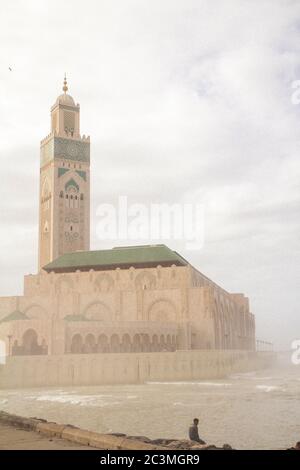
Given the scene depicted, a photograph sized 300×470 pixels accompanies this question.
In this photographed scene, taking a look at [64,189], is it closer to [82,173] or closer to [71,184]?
[71,184]

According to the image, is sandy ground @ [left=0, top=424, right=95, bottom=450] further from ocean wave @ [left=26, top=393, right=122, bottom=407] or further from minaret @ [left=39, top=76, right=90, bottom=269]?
minaret @ [left=39, top=76, right=90, bottom=269]

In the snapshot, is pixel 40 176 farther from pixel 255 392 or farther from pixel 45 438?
pixel 45 438

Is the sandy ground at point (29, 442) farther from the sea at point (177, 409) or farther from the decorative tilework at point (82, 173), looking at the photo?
the decorative tilework at point (82, 173)

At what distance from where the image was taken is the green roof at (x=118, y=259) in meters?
67.9

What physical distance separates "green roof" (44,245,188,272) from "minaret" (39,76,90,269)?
18.5 ft

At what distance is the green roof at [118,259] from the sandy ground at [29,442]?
187ft

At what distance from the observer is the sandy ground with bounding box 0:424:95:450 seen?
872 cm

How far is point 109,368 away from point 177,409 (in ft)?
60.1

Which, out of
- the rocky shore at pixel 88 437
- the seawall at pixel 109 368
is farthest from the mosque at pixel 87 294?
the rocky shore at pixel 88 437

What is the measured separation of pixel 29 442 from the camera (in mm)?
9242

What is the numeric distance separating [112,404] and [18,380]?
46.7 ft

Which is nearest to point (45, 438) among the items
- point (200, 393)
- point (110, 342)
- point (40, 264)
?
point (200, 393)

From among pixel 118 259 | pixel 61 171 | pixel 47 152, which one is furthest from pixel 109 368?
pixel 47 152

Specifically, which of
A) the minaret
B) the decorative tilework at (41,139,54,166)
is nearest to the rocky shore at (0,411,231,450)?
the minaret
